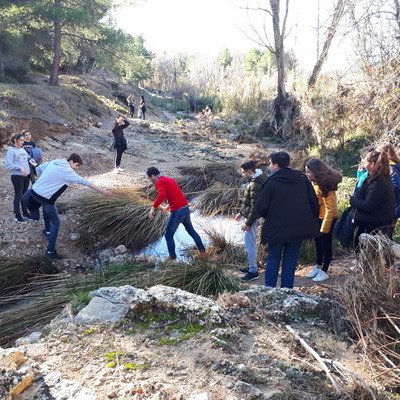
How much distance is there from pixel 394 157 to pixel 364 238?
1249 mm

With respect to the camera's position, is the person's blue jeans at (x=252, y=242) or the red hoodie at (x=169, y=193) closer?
the person's blue jeans at (x=252, y=242)

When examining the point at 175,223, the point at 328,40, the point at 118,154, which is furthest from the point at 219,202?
the point at 328,40

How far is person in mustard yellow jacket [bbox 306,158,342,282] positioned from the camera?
4586 mm

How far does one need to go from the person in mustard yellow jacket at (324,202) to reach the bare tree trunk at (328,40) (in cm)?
451

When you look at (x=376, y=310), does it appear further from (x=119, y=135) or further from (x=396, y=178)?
(x=119, y=135)

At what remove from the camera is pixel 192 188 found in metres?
10.6

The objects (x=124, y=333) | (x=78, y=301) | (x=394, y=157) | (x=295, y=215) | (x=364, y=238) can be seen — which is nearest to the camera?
(x=124, y=333)

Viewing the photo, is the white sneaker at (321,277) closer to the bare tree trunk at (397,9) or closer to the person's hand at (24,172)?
the person's hand at (24,172)

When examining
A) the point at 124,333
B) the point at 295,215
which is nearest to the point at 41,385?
the point at 124,333

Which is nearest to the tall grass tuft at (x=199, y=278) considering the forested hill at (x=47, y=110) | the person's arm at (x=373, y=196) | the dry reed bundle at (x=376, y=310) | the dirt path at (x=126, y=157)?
the dirt path at (x=126, y=157)

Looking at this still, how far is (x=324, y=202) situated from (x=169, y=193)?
2.24 m

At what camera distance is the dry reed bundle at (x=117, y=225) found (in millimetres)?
7418

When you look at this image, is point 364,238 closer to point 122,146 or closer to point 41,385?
point 41,385

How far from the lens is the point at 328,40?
41.1ft
